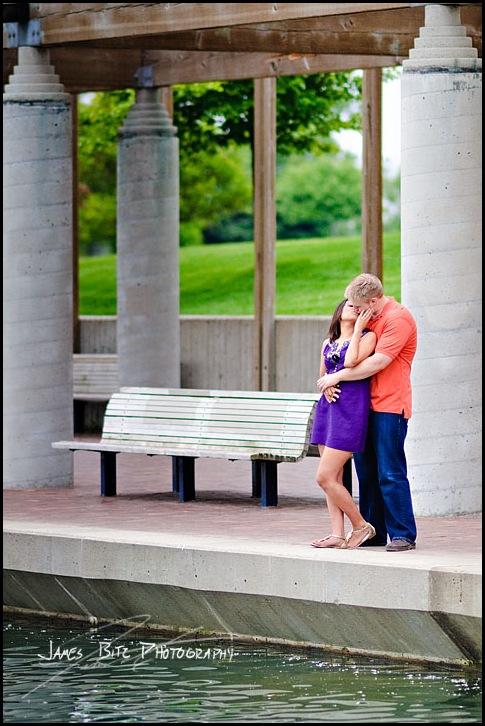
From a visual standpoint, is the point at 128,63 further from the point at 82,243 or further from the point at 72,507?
→ the point at 82,243

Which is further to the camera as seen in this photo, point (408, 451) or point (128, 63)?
point (128, 63)

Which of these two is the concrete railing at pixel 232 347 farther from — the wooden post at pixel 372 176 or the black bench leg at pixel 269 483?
the black bench leg at pixel 269 483

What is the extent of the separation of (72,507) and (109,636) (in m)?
2.29

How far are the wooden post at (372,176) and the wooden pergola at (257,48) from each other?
0.01 meters

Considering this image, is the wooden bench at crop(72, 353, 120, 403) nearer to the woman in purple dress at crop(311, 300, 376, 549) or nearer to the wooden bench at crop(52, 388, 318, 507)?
the wooden bench at crop(52, 388, 318, 507)

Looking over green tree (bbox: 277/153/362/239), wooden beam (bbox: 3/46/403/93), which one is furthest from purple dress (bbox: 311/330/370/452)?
green tree (bbox: 277/153/362/239)

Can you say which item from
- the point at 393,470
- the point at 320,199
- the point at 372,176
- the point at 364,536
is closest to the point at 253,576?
the point at 364,536

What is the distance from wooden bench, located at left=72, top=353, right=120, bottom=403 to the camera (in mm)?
18000

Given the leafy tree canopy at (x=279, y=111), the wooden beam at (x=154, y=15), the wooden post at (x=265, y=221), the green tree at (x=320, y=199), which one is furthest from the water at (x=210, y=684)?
the green tree at (x=320, y=199)

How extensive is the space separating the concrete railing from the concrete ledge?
796 cm

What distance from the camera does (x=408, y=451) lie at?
35.7 ft

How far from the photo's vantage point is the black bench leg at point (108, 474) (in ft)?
A: 40.2

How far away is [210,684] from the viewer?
8.14 metres

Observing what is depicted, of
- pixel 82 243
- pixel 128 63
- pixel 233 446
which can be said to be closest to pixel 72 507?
pixel 233 446
